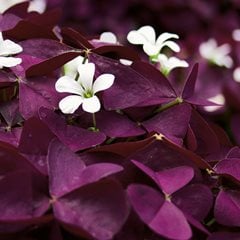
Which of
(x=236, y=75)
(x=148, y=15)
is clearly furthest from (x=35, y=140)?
(x=148, y=15)

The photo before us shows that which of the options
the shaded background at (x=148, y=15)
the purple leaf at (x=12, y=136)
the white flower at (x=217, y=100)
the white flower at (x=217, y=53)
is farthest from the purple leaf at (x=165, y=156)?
the shaded background at (x=148, y=15)

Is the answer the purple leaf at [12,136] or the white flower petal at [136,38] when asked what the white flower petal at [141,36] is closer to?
the white flower petal at [136,38]

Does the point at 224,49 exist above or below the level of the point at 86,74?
below

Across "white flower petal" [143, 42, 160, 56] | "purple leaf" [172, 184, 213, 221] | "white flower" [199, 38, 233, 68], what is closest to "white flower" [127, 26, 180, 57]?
"white flower petal" [143, 42, 160, 56]

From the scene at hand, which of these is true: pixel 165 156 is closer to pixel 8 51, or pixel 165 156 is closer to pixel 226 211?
pixel 226 211

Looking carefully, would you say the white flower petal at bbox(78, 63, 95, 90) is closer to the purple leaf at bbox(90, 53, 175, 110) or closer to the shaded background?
the purple leaf at bbox(90, 53, 175, 110)

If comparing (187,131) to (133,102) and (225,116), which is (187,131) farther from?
(225,116)
